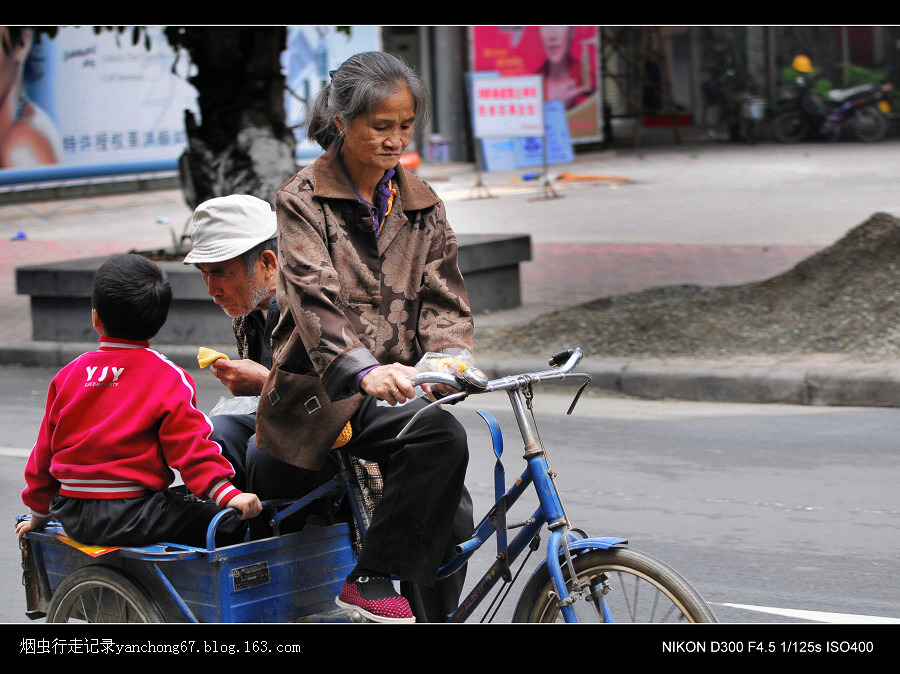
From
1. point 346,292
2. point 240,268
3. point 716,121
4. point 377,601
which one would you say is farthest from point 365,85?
point 716,121

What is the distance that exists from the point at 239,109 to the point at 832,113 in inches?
674

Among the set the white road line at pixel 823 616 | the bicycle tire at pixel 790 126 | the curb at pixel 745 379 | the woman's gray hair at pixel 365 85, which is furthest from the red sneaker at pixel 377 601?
the bicycle tire at pixel 790 126

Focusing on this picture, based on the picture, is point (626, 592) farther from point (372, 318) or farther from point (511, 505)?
point (372, 318)

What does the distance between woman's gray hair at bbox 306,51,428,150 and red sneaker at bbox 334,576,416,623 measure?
1.12m

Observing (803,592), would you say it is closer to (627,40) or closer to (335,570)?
(335,570)

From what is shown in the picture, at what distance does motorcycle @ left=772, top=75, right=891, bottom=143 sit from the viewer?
912 inches

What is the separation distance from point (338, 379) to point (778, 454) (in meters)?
3.79

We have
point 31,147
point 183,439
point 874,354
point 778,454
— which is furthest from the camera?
point 31,147

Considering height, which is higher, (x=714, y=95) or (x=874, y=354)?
(x=714, y=95)

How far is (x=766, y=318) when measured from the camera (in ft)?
26.9

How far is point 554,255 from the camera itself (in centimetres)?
1273

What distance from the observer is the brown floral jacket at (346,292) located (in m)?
2.70

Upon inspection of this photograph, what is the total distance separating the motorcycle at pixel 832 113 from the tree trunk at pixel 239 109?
16.5m
